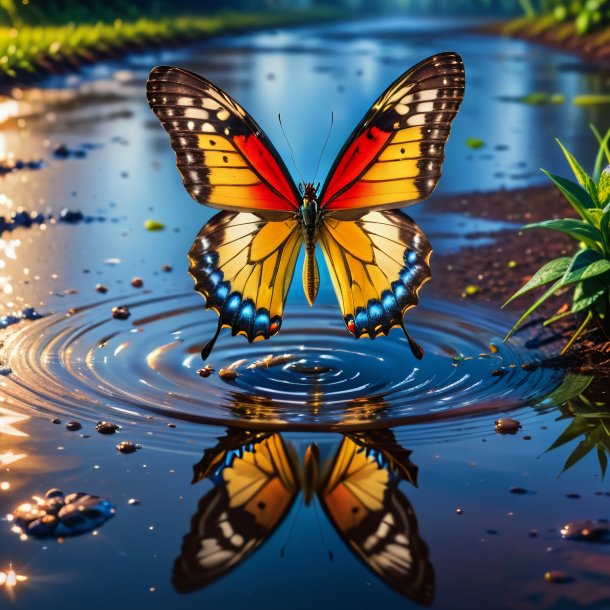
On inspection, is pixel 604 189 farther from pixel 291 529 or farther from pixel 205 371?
pixel 291 529

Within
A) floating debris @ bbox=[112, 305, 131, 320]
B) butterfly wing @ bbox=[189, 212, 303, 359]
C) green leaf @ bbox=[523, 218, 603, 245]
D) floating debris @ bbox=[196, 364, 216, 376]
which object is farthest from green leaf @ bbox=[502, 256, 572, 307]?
floating debris @ bbox=[112, 305, 131, 320]

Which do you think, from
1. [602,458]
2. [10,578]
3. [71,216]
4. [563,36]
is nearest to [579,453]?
[602,458]

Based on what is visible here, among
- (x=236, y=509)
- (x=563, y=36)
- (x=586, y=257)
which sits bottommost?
(x=236, y=509)

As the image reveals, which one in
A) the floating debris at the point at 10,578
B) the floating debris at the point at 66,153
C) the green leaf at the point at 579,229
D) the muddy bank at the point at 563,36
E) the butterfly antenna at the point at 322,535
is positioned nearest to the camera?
the floating debris at the point at 10,578

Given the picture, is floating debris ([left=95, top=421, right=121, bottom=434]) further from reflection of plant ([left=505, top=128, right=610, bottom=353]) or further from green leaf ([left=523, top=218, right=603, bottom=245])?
green leaf ([left=523, top=218, right=603, bottom=245])

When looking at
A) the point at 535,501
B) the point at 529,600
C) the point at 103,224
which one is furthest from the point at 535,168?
the point at 529,600

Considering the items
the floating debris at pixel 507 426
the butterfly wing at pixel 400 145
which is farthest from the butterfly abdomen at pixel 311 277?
the floating debris at pixel 507 426

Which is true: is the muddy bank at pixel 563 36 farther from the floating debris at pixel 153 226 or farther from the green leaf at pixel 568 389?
the green leaf at pixel 568 389

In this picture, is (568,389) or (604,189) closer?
(568,389)
